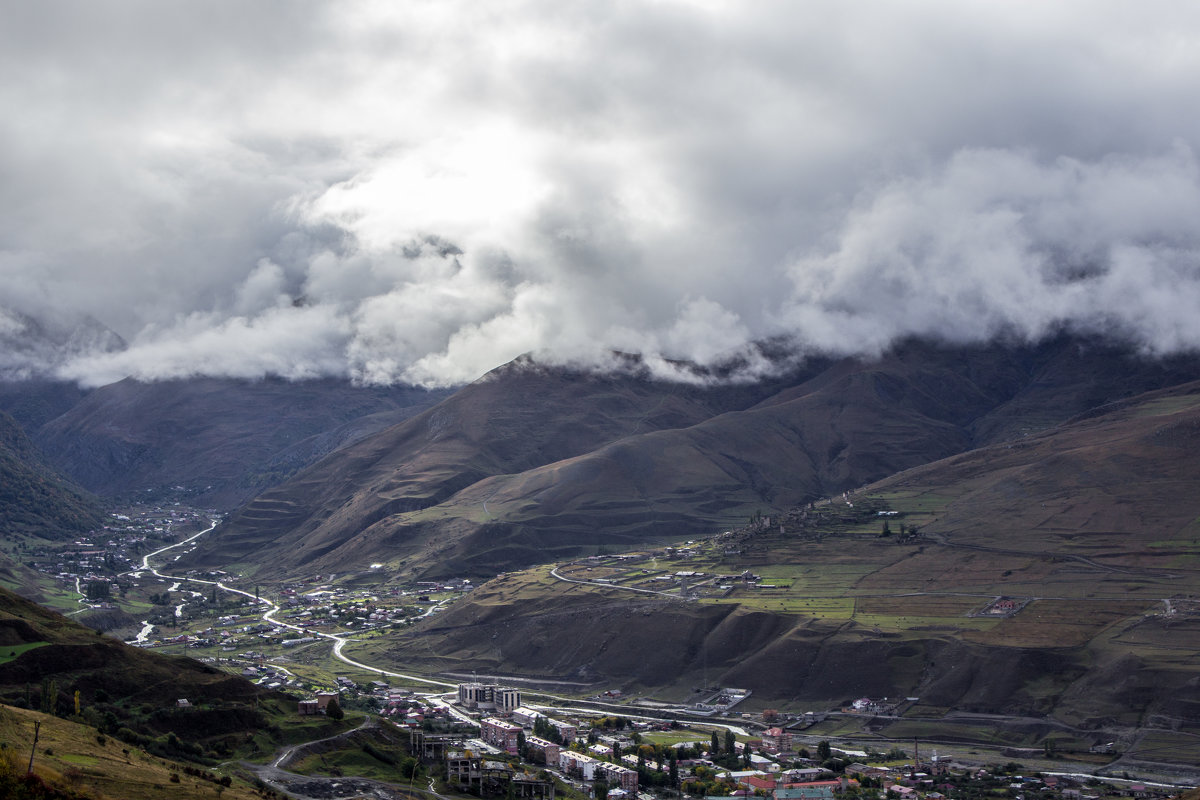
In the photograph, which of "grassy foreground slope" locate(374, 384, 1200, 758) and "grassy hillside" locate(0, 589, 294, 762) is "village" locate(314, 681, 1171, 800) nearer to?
"grassy hillside" locate(0, 589, 294, 762)

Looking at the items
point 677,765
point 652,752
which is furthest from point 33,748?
point 652,752

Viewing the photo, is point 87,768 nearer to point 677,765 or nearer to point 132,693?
point 132,693

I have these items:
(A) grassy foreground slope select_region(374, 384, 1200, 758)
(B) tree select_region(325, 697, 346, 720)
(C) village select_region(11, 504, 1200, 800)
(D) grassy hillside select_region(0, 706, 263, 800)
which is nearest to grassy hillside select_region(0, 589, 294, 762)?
(C) village select_region(11, 504, 1200, 800)

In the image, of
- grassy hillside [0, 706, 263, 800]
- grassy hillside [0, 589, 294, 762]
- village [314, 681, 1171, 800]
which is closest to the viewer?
grassy hillside [0, 706, 263, 800]

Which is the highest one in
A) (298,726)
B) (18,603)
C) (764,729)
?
(18,603)

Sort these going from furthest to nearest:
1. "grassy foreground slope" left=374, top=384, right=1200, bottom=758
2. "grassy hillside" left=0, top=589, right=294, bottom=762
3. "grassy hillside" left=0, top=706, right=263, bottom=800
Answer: "grassy foreground slope" left=374, top=384, right=1200, bottom=758 → "grassy hillside" left=0, top=589, right=294, bottom=762 → "grassy hillside" left=0, top=706, right=263, bottom=800

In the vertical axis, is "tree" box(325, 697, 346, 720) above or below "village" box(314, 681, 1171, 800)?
above

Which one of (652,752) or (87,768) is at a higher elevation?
(87,768)

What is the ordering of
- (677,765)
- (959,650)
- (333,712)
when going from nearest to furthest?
1. (333,712)
2. (677,765)
3. (959,650)

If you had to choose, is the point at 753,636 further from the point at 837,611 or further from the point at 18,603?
the point at 18,603

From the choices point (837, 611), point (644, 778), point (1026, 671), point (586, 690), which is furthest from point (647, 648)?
point (644, 778)

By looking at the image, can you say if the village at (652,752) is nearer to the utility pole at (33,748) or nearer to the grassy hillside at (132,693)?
the grassy hillside at (132,693)
